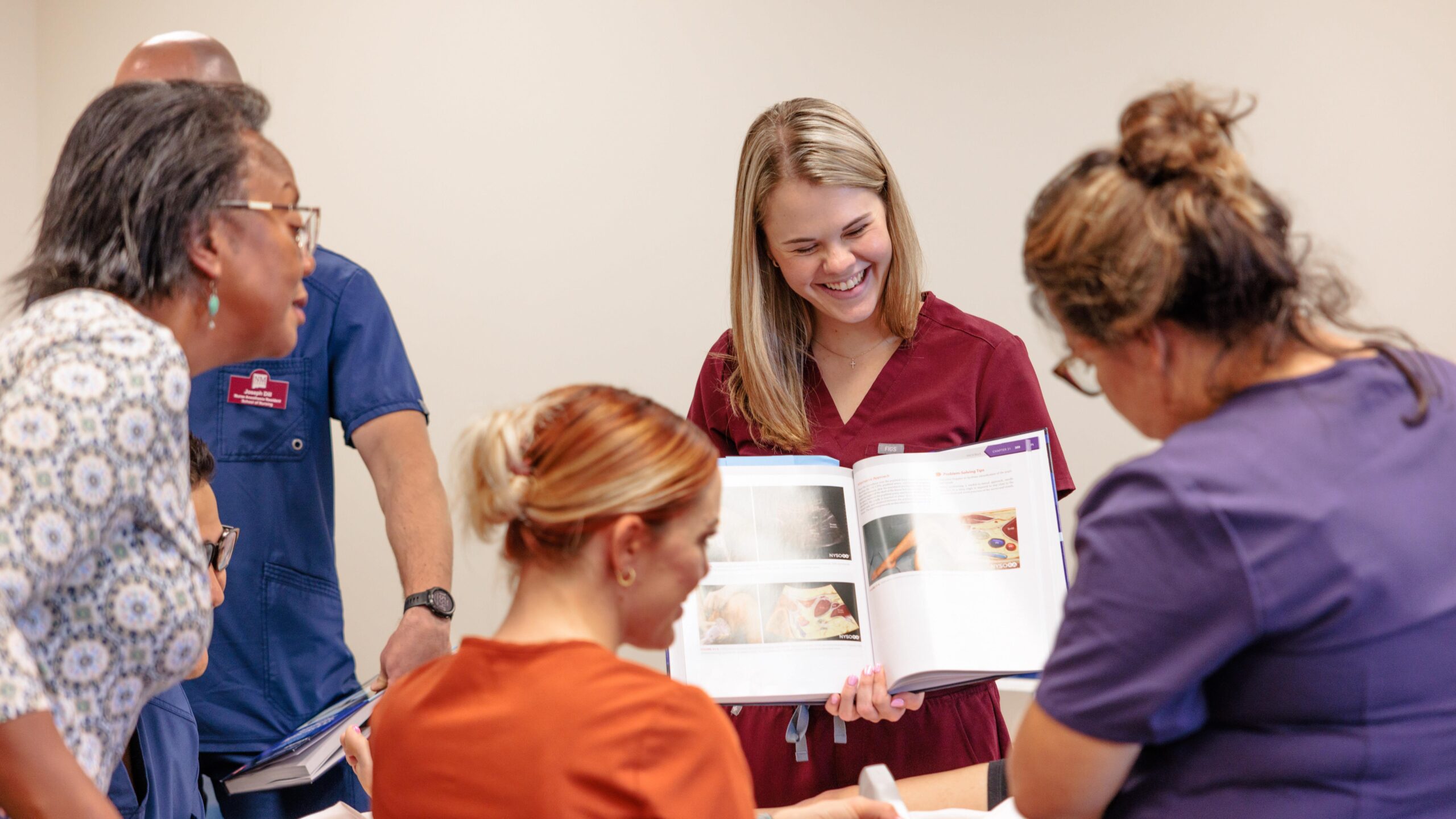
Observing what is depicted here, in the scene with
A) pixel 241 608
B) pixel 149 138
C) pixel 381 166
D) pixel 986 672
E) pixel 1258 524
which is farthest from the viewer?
pixel 381 166

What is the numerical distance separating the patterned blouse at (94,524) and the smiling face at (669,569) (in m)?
0.43

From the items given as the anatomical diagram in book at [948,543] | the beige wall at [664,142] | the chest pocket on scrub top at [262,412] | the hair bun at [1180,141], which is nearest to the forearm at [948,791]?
the anatomical diagram in book at [948,543]

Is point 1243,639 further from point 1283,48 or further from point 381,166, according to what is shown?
point 381,166

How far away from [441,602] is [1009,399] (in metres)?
Answer: 0.95

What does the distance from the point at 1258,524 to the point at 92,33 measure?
3213 millimetres

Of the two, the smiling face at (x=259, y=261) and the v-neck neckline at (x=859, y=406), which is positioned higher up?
the smiling face at (x=259, y=261)

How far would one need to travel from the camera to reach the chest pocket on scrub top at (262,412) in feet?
6.59

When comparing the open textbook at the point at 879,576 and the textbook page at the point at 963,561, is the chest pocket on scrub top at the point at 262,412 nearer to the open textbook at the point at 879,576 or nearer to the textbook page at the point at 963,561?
the open textbook at the point at 879,576

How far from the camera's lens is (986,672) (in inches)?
58.2

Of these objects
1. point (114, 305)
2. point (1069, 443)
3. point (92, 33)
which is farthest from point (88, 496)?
point (92, 33)

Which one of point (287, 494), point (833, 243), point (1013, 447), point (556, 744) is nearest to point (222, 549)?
point (287, 494)

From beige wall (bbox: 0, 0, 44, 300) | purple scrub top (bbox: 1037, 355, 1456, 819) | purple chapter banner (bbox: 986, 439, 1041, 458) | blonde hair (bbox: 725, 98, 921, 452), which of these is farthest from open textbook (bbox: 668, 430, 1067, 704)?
beige wall (bbox: 0, 0, 44, 300)

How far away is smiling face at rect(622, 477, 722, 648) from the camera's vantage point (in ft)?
3.74

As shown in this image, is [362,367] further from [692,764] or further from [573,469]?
[692,764]
